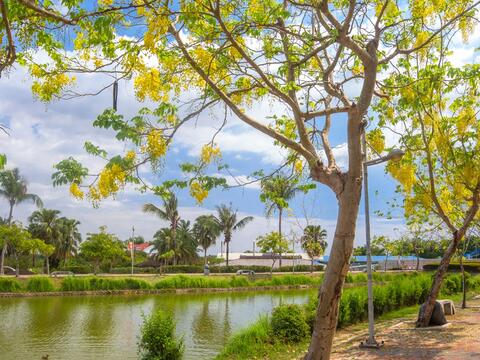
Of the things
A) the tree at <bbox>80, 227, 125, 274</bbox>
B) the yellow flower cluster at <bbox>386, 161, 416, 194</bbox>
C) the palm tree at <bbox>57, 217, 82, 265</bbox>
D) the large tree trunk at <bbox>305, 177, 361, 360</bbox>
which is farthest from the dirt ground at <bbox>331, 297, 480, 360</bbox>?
the palm tree at <bbox>57, 217, 82, 265</bbox>

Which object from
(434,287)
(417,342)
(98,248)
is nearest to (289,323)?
(417,342)

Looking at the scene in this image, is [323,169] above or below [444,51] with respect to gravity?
below

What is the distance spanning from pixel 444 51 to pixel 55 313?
15.6 meters

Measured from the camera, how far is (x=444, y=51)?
9.05 m

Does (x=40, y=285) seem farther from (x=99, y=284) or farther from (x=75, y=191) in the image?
(x=75, y=191)

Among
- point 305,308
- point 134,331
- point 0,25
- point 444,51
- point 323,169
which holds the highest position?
point 444,51

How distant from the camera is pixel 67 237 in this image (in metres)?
52.8

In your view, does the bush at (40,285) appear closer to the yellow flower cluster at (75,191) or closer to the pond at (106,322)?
the pond at (106,322)

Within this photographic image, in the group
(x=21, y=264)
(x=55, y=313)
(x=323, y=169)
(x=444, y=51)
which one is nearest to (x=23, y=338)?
(x=55, y=313)

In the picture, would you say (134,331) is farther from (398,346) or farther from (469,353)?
(469,353)

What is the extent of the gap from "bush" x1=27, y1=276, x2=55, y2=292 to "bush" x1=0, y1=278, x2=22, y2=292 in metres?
0.52

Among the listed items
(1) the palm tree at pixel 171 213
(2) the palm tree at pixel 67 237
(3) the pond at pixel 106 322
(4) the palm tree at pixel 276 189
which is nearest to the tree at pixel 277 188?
(4) the palm tree at pixel 276 189

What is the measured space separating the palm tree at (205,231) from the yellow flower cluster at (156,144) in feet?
157

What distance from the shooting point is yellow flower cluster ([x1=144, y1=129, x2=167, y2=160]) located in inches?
269
